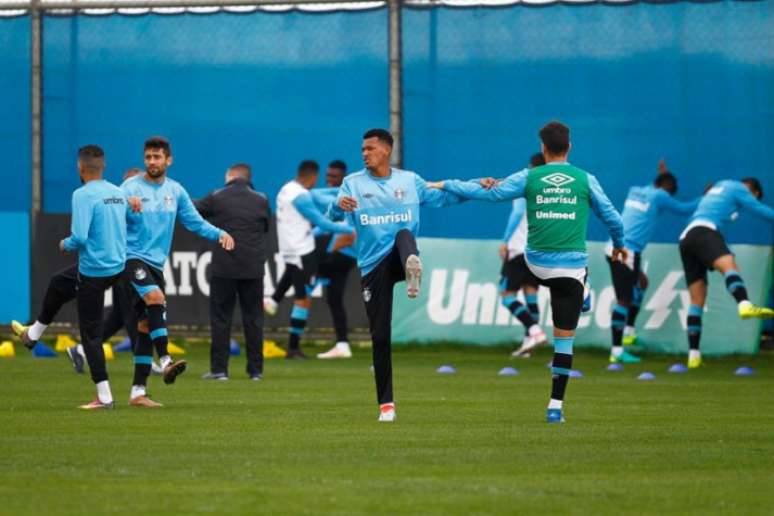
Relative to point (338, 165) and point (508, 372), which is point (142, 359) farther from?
point (338, 165)

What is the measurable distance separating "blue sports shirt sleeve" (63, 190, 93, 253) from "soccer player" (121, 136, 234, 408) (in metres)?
0.72

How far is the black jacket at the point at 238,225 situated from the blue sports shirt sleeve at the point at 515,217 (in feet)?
12.1

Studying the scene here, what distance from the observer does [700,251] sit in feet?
66.4

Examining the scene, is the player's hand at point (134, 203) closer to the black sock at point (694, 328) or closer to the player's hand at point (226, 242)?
the player's hand at point (226, 242)

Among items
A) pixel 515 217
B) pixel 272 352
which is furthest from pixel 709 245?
pixel 272 352

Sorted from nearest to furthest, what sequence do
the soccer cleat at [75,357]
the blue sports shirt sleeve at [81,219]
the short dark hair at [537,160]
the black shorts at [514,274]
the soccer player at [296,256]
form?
the blue sports shirt sleeve at [81,219], the soccer cleat at [75,357], the short dark hair at [537,160], the black shorts at [514,274], the soccer player at [296,256]

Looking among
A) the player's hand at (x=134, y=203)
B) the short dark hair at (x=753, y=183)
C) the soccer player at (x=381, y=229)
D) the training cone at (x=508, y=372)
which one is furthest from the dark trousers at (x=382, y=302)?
the short dark hair at (x=753, y=183)

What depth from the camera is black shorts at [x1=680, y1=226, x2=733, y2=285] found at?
2012 centimetres

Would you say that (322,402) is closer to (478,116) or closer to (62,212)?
(478,116)

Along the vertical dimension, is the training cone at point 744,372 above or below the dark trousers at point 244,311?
below

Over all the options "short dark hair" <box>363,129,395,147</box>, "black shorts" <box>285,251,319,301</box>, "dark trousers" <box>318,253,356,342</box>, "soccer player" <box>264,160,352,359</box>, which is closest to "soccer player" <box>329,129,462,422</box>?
Result: "short dark hair" <box>363,129,395,147</box>

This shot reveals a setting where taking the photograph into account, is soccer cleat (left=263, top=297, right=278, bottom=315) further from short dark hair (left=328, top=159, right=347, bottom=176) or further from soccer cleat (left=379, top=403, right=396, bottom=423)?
soccer cleat (left=379, top=403, right=396, bottom=423)

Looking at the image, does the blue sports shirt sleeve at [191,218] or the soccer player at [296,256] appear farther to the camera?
the soccer player at [296,256]

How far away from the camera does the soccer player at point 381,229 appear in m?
12.6
